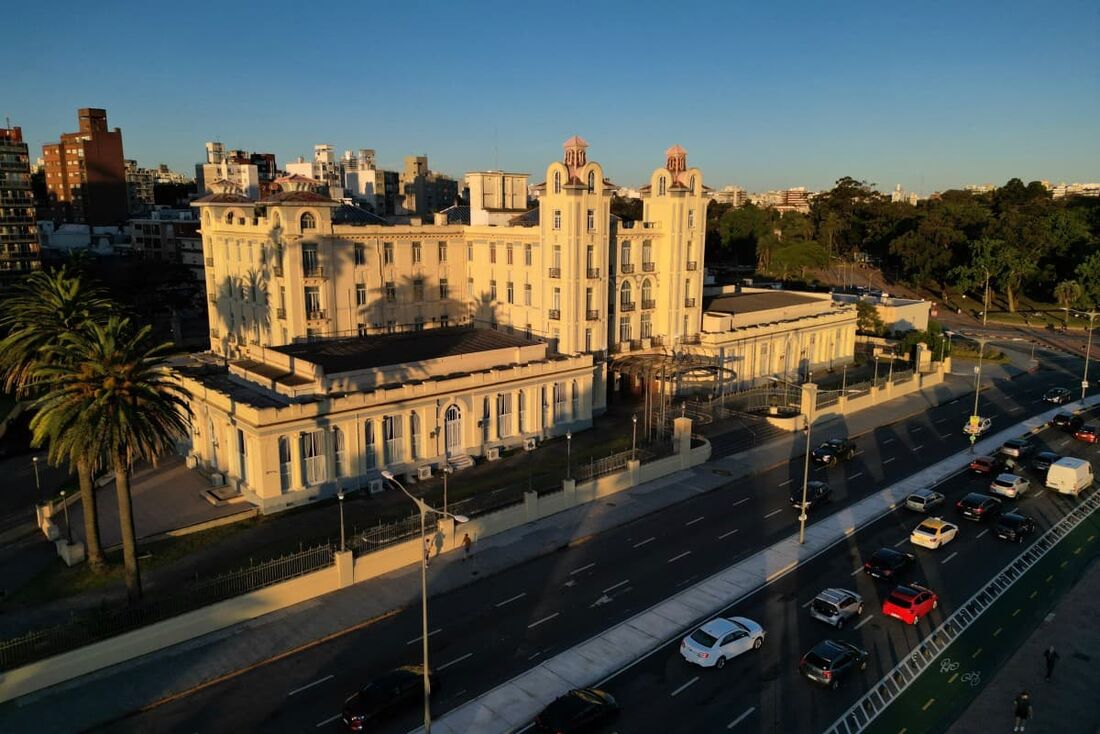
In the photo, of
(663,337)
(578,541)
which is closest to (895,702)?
(578,541)

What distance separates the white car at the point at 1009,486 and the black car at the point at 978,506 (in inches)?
80.6

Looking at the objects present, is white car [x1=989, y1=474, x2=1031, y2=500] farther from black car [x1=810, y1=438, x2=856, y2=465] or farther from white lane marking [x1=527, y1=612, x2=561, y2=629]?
white lane marking [x1=527, y1=612, x2=561, y2=629]

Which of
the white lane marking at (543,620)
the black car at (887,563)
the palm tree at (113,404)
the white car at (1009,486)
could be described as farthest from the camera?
the white car at (1009,486)

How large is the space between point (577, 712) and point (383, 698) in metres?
6.29

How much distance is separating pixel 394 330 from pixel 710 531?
35.4 m

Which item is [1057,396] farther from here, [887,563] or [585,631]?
[585,631]

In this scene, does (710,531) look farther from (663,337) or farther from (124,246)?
(124,246)

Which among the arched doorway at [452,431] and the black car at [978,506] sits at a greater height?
the arched doorway at [452,431]

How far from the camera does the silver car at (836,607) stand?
31641 mm

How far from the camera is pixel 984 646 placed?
30.5 m

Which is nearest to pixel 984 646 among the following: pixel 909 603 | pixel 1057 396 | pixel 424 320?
pixel 909 603

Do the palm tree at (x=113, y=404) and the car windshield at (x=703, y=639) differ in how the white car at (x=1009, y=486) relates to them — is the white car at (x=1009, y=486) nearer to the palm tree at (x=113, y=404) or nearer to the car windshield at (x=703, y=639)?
the car windshield at (x=703, y=639)

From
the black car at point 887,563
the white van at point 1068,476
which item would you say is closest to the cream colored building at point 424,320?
the black car at point 887,563

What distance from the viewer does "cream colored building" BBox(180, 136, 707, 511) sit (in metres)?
45.7
